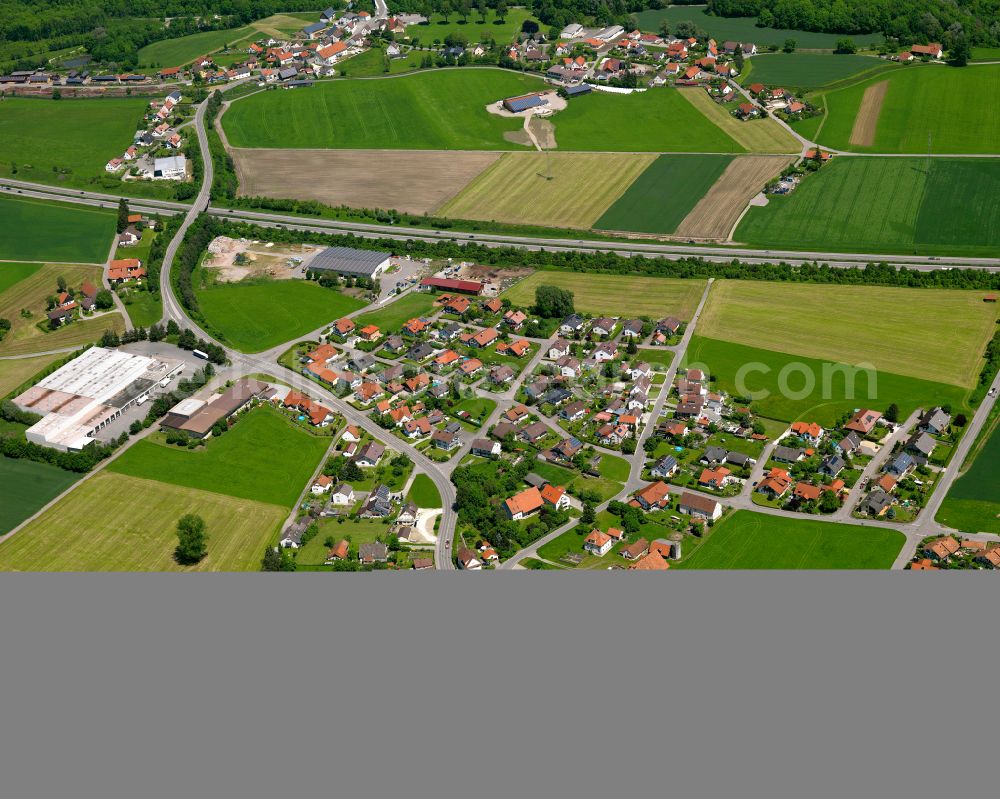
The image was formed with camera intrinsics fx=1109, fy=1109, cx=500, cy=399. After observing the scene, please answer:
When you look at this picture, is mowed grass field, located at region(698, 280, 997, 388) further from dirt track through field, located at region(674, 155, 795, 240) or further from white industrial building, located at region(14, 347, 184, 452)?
white industrial building, located at region(14, 347, 184, 452)

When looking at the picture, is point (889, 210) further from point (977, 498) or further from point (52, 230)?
point (52, 230)

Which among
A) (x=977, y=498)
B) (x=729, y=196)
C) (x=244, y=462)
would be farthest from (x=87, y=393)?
(x=729, y=196)

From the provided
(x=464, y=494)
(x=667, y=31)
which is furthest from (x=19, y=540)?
(x=667, y=31)

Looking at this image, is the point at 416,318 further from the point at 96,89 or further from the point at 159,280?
the point at 96,89

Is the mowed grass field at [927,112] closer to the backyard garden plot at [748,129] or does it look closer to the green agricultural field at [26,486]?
the backyard garden plot at [748,129]

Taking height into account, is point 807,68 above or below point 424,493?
above
